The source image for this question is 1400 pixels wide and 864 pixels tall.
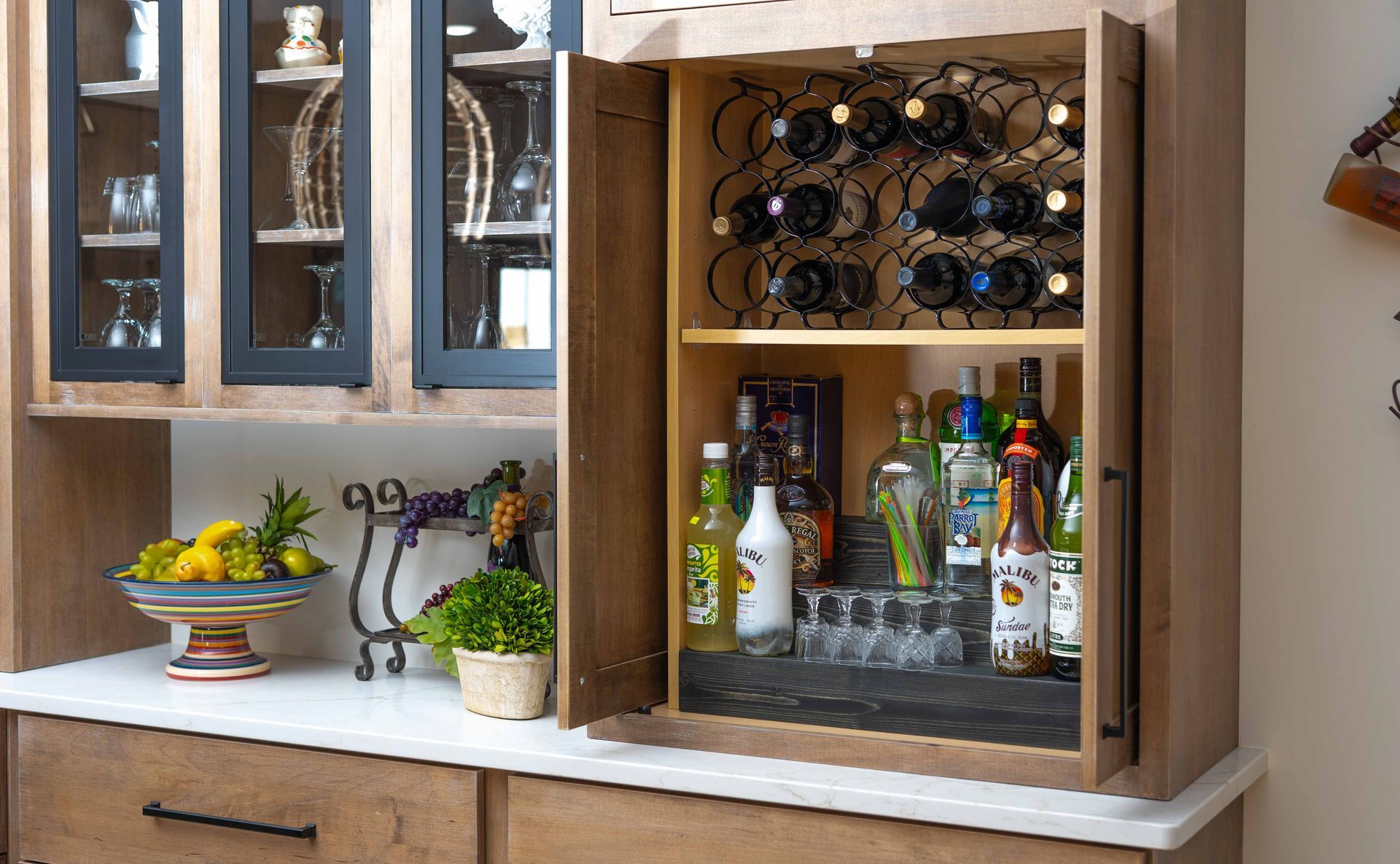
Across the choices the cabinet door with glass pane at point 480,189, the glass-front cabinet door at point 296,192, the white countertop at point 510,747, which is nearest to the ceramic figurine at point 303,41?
the glass-front cabinet door at point 296,192

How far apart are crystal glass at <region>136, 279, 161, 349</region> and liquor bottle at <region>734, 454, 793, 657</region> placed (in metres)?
1.07

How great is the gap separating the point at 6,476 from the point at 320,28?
0.95 m

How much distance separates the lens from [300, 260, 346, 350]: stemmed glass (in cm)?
189

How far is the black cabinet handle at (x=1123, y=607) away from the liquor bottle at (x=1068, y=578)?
0.19ft

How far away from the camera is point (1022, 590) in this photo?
4.88ft

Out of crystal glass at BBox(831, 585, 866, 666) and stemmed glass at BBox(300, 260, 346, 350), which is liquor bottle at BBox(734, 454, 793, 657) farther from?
stemmed glass at BBox(300, 260, 346, 350)

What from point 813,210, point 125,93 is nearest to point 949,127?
point 813,210

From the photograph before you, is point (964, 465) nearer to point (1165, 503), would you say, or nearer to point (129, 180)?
point (1165, 503)

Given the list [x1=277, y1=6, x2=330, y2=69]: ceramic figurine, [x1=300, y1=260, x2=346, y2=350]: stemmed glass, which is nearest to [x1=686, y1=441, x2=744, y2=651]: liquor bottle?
[x1=300, y1=260, x2=346, y2=350]: stemmed glass

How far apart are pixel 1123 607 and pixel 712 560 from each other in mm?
533

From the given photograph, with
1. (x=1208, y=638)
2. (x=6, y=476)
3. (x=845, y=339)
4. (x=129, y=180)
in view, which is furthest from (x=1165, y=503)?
(x=6, y=476)

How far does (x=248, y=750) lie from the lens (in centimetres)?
184

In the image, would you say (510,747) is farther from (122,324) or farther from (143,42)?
(143,42)

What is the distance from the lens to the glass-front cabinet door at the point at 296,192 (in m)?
1.86
